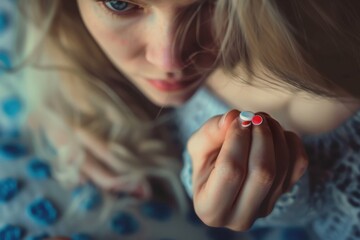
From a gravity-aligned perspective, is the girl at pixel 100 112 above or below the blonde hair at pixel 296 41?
below

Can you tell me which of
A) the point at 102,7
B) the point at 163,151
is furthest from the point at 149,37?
the point at 163,151

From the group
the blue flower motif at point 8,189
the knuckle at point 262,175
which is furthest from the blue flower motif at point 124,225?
the knuckle at point 262,175

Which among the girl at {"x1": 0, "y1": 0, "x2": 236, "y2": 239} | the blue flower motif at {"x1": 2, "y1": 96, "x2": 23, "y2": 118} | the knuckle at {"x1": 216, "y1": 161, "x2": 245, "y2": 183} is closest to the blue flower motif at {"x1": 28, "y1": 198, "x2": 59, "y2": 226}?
the girl at {"x1": 0, "y1": 0, "x2": 236, "y2": 239}

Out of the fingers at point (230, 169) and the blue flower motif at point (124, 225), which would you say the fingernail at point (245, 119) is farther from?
the blue flower motif at point (124, 225)

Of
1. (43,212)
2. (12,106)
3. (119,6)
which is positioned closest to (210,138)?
(119,6)

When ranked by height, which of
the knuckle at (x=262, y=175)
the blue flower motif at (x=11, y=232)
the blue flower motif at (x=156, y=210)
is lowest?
the blue flower motif at (x=156, y=210)

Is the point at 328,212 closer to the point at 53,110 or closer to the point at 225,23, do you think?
the point at 225,23
